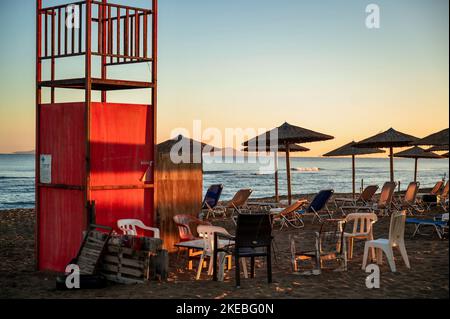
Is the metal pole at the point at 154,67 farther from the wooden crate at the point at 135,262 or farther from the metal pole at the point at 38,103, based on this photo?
the wooden crate at the point at 135,262

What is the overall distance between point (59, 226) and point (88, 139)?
1326mm

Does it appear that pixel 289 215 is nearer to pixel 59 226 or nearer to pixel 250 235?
pixel 59 226

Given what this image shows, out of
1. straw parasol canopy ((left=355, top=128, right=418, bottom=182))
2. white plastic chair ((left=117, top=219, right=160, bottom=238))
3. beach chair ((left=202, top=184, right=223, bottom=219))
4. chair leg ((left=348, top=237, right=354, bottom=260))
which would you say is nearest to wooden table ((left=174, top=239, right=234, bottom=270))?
white plastic chair ((left=117, top=219, right=160, bottom=238))

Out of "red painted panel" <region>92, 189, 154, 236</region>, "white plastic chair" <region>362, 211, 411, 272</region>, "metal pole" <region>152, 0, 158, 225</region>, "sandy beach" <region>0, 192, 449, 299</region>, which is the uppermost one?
"metal pole" <region>152, 0, 158, 225</region>

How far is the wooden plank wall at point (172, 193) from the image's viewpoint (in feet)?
34.2

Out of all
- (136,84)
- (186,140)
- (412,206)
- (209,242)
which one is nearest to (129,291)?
(209,242)

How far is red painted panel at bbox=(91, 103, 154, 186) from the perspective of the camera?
912 cm

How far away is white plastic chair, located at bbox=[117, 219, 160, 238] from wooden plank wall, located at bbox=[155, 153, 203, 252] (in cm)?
44

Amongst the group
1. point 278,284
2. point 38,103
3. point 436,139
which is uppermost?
point 38,103

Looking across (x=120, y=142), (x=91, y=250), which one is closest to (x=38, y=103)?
(x=120, y=142)

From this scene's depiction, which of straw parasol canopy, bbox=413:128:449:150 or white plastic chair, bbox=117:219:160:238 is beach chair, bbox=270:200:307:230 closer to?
straw parasol canopy, bbox=413:128:449:150

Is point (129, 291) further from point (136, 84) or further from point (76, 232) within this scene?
point (136, 84)

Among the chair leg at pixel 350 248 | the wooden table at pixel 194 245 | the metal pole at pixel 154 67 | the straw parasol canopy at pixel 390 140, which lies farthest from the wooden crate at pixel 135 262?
the straw parasol canopy at pixel 390 140

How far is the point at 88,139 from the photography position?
8922mm
